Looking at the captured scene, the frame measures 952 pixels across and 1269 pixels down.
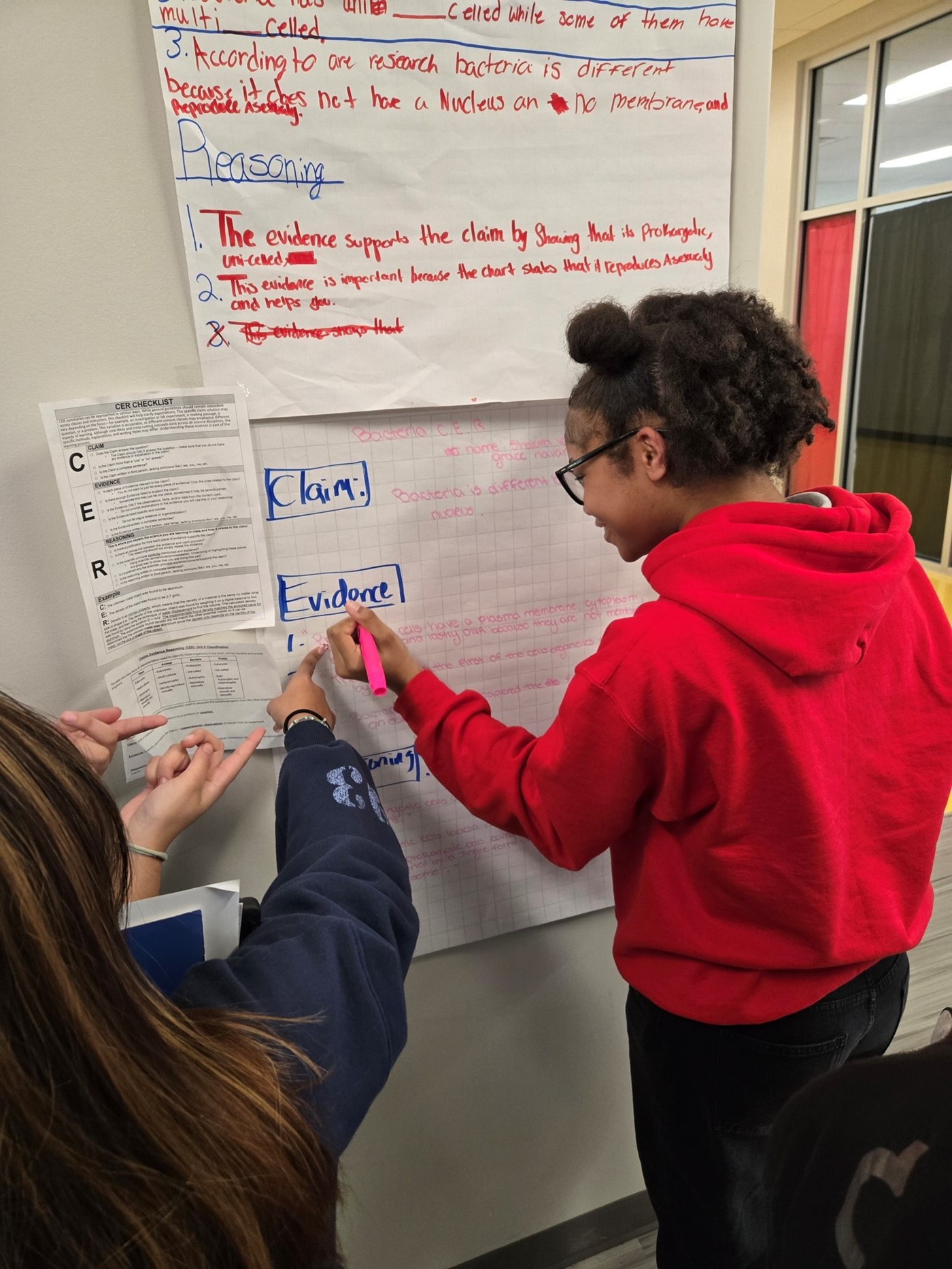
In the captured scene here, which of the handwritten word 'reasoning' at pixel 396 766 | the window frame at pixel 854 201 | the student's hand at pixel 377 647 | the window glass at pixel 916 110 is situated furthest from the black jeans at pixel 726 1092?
the window glass at pixel 916 110

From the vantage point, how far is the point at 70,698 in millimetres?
865

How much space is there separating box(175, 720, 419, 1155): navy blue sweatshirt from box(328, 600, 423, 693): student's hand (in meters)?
0.16

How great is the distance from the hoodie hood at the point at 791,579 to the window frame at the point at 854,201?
3431 millimetres

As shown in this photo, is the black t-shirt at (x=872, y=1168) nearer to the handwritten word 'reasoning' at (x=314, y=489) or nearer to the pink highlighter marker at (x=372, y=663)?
the pink highlighter marker at (x=372, y=663)

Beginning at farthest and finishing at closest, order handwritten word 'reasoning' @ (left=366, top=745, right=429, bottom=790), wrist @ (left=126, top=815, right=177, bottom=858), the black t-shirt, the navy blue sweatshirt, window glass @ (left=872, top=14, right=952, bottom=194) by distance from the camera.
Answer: window glass @ (left=872, top=14, right=952, bottom=194), handwritten word 'reasoning' @ (left=366, top=745, right=429, bottom=790), wrist @ (left=126, top=815, right=177, bottom=858), the navy blue sweatshirt, the black t-shirt

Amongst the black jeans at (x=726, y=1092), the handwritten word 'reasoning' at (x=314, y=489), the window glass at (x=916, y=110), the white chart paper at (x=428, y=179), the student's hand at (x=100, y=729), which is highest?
the window glass at (x=916, y=110)

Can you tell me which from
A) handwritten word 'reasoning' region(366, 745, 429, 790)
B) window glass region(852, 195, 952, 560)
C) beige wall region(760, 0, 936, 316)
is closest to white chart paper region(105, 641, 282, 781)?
handwritten word 'reasoning' region(366, 745, 429, 790)

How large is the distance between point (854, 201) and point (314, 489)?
13.8 feet

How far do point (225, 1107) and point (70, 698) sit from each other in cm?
53

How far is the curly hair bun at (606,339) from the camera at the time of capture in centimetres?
78

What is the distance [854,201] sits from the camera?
3.93 metres

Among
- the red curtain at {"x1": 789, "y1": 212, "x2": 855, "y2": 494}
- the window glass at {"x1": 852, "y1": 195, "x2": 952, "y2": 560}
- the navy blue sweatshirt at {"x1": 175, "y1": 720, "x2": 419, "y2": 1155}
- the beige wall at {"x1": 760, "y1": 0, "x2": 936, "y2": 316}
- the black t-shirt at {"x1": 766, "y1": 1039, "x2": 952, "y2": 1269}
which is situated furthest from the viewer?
the red curtain at {"x1": 789, "y1": 212, "x2": 855, "y2": 494}

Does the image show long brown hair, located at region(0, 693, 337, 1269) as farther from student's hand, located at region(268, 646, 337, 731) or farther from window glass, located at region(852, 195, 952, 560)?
window glass, located at region(852, 195, 952, 560)

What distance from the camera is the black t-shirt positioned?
357 mm
